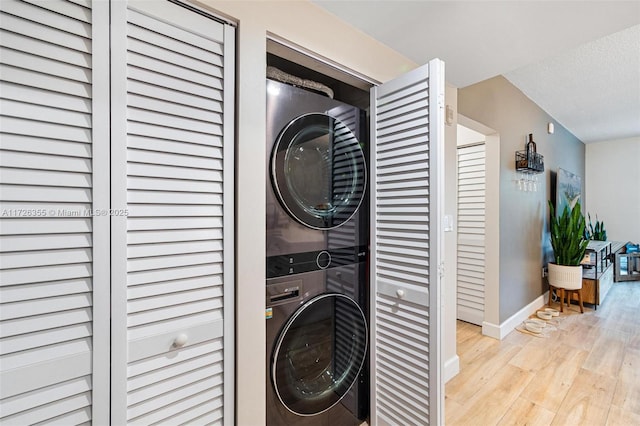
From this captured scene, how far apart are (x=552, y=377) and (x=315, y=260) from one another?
2138mm

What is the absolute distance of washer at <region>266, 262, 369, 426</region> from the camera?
1.26 metres

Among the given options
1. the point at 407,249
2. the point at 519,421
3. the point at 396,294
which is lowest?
the point at 519,421

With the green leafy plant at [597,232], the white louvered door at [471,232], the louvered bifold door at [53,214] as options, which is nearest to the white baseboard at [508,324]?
the white louvered door at [471,232]

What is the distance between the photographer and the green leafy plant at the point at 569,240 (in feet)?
11.3

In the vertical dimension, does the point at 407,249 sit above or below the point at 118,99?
below

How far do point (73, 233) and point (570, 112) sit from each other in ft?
16.9

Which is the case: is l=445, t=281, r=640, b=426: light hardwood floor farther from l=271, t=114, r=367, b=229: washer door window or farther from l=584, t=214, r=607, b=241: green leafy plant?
l=584, t=214, r=607, b=241: green leafy plant

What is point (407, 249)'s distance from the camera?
142cm

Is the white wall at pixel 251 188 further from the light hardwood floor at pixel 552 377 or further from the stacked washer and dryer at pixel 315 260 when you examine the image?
the light hardwood floor at pixel 552 377

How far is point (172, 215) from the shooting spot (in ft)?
3.20

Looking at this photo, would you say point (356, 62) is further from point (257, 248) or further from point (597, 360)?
point (597, 360)

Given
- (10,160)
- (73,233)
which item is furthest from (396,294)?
(10,160)

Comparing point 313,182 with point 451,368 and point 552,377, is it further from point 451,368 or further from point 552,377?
point 552,377

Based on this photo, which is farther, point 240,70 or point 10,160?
point 240,70
